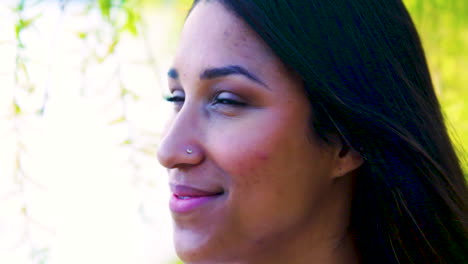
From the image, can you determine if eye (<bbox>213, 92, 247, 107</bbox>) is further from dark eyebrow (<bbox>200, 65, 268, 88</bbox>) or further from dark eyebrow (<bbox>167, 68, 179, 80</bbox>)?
dark eyebrow (<bbox>167, 68, 179, 80</bbox>)

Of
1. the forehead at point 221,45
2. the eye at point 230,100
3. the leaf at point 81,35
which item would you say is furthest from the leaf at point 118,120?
the eye at point 230,100

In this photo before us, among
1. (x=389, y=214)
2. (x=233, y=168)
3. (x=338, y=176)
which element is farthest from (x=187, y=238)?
(x=389, y=214)

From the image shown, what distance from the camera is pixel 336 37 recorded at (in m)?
1.56

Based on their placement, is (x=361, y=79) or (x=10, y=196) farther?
(x=10, y=196)

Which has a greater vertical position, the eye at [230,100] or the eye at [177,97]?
the eye at [230,100]

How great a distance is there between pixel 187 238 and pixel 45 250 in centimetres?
50

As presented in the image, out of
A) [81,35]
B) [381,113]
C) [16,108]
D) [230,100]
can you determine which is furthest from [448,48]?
[16,108]

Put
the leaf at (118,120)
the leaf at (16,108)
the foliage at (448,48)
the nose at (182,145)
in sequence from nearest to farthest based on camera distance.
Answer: the nose at (182,145)
the leaf at (16,108)
the leaf at (118,120)
the foliage at (448,48)

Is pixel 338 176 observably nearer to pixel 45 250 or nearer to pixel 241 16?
pixel 241 16

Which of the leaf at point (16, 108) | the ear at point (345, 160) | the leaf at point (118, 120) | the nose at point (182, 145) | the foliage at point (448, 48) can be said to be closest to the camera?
the nose at point (182, 145)

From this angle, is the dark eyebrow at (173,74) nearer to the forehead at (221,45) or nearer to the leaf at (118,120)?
the forehead at (221,45)

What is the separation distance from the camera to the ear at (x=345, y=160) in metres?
1.61

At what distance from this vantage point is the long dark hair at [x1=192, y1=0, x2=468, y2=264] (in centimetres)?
154

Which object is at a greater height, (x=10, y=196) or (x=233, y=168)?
(x=233, y=168)
